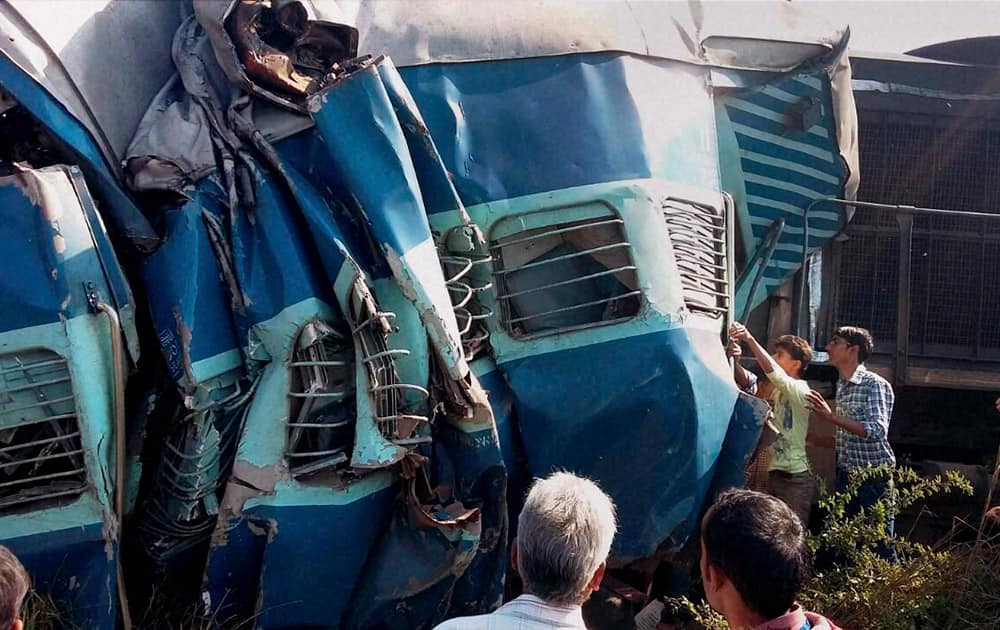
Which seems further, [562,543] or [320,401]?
[320,401]

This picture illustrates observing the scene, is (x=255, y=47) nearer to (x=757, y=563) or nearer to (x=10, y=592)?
(x=10, y=592)

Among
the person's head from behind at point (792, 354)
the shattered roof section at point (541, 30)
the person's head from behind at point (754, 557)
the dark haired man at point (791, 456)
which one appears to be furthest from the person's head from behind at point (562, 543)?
the person's head from behind at point (792, 354)

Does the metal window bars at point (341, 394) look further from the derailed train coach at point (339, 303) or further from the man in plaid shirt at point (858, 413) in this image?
the man in plaid shirt at point (858, 413)

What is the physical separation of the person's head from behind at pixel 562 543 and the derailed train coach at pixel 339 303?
1.18 m

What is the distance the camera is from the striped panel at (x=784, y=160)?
14.4 feet

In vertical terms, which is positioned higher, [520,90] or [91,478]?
[520,90]

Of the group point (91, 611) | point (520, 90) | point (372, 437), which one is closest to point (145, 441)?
point (91, 611)

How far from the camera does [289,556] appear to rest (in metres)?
3.05

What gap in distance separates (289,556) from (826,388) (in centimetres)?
299

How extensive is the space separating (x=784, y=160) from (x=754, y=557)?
3.02m

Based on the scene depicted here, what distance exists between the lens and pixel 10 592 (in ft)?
5.80

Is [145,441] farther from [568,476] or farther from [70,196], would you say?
[568,476]

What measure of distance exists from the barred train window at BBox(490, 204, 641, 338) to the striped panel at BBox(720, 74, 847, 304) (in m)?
1.12

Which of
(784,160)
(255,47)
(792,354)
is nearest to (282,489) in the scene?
(255,47)
